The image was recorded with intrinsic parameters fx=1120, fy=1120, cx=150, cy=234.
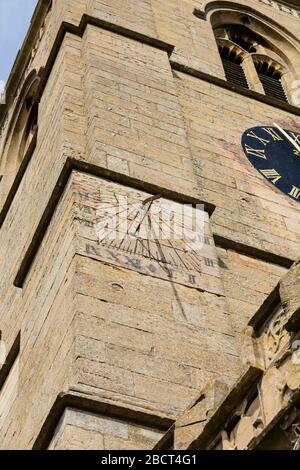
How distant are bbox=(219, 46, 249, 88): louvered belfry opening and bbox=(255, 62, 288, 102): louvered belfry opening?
0.34 m

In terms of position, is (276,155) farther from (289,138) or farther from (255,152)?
(289,138)

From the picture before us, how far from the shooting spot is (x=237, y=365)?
8.77 metres

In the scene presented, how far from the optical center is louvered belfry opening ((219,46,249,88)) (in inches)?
704

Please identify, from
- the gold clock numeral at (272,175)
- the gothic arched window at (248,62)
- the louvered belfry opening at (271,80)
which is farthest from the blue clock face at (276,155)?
the gothic arched window at (248,62)

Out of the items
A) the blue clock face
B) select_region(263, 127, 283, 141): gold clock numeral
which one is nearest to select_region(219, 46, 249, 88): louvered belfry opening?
select_region(263, 127, 283, 141): gold clock numeral

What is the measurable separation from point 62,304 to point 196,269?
1.35 meters

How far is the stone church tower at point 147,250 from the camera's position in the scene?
6469mm

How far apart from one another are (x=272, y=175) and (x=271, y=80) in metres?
5.59

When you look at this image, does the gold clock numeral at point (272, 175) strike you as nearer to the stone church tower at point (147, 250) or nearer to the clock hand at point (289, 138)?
the stone church tower at point (147, 250)

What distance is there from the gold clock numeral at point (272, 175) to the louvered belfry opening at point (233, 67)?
4.30m

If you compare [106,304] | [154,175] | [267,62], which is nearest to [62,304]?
[106,304]

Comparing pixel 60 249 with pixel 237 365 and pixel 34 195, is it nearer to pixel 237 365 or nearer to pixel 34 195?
pixel 237 365

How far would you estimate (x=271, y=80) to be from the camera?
18.7m

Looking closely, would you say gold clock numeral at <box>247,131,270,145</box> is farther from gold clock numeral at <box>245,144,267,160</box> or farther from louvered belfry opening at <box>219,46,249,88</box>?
louvered belfry opening at <box>219,46,249,88</box>
